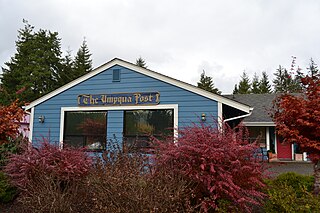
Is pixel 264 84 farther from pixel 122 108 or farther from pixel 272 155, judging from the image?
pixel 122 108

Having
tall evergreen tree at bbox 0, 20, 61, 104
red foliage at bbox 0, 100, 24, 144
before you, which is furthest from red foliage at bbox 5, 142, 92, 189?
tall evergreen tree at bbox 0, 20, 61, 104

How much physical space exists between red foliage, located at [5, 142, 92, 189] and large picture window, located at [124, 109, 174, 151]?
296cm

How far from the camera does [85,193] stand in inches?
178

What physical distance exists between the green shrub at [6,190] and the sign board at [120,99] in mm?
3894

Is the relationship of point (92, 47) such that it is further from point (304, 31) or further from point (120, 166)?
point (120, 166)

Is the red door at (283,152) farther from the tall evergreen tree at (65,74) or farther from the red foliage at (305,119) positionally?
the tall evergreen tree at (65,74)

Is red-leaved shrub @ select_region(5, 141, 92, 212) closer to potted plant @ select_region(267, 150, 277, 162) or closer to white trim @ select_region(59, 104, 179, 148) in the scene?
white trim @ select_region(59, 104, 179, 148)

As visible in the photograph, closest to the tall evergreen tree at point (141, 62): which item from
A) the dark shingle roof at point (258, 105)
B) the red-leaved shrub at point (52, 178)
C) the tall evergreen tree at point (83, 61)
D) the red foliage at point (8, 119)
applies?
the tall evergreen tree at point (83, 61)

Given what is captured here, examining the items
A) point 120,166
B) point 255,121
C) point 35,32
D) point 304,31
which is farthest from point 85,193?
point 35,32

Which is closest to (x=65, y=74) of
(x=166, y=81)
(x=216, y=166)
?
(x=166, y=81)

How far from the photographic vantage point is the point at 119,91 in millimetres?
9438

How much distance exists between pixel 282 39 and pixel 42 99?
12198mm

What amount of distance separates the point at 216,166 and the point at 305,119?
91.5 inches

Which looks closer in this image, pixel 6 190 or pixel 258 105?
pixel 6 190
